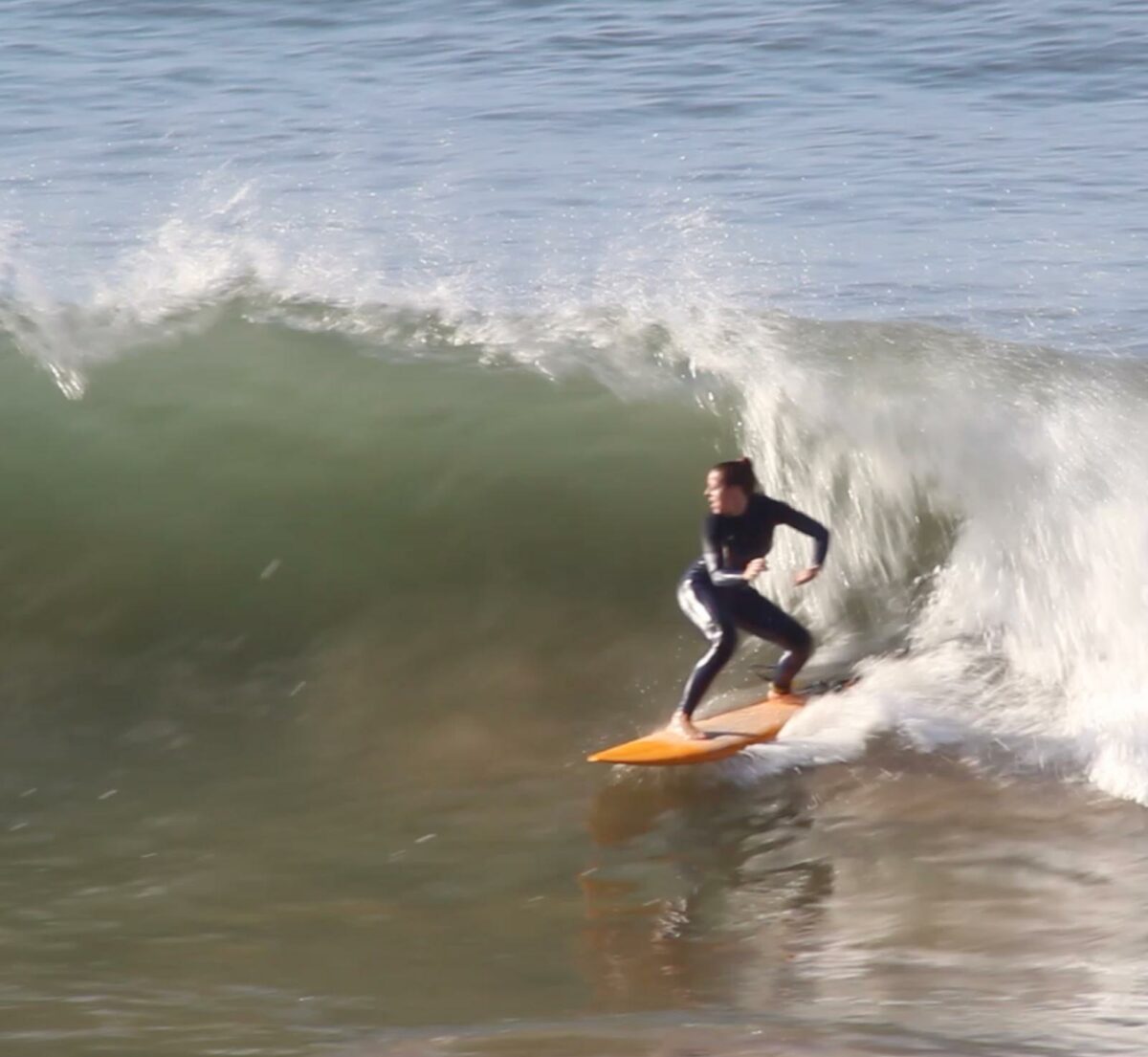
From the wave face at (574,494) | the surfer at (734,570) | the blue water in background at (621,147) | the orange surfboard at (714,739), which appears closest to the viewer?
the orange surfboard at (714,739)

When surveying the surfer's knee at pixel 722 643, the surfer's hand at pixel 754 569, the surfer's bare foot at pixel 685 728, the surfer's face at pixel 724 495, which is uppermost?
the surfer's face at pixel 724 495

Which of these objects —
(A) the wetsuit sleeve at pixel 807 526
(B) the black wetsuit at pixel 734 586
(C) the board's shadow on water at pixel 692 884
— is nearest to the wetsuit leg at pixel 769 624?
(B) the black wetsuit at pixel 734 586

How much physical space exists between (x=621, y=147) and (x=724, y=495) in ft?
36.4

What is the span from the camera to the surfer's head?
22.7 ft

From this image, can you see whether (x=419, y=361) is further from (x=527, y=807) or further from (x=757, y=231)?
(x=757, y=231)

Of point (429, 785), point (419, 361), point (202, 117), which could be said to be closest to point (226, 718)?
point (429, 785)

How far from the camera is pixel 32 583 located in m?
8.46

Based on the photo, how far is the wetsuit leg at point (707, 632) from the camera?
22.9 ft

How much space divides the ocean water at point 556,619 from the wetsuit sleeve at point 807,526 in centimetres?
66

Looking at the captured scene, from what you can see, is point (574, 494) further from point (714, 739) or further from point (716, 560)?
point (714, 739)

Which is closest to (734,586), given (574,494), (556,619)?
(556,619)

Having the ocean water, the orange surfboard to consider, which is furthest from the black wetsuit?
the ocean water

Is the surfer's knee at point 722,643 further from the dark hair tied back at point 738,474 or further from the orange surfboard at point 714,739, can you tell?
the dark hair tied back at point 738,474

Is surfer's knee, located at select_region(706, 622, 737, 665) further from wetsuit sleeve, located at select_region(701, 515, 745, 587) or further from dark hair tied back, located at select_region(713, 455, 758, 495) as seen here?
dark hair tied back, located at select_region(713, 455, 758, 495)
